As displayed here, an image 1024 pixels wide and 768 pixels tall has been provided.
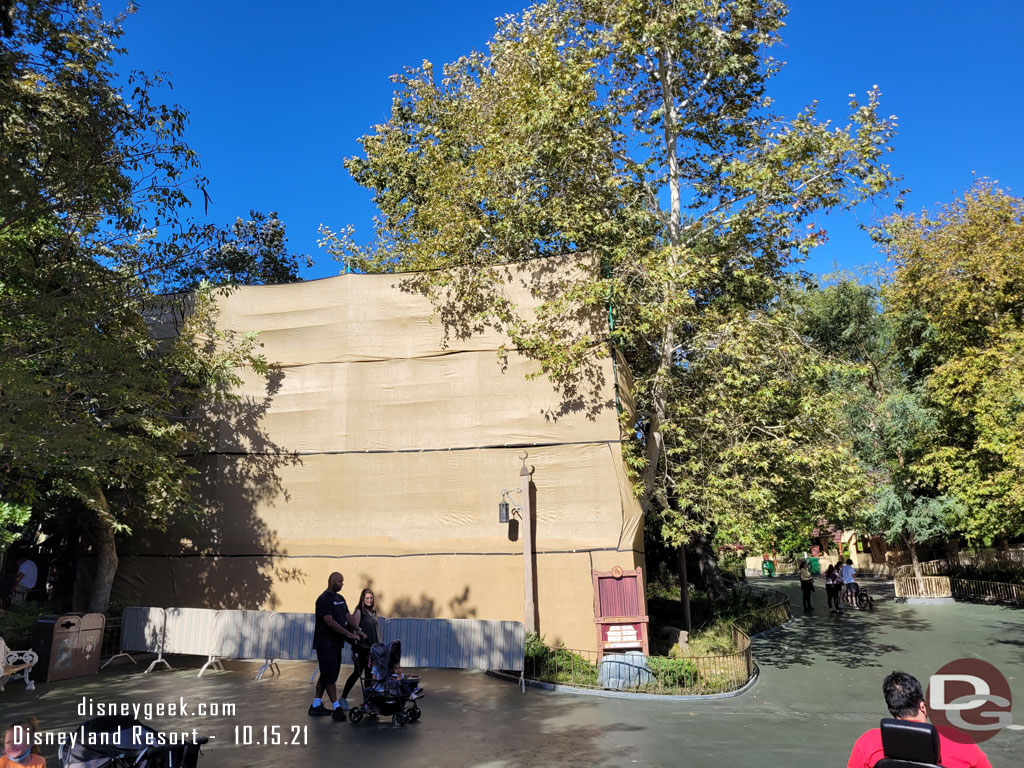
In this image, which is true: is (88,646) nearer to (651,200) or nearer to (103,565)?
(103,565)

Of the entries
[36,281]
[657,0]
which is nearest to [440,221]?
[657,0]

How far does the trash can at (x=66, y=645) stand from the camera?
1121 centimetres

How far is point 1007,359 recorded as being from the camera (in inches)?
840

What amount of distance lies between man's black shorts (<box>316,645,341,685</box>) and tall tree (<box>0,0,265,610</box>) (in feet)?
18.5

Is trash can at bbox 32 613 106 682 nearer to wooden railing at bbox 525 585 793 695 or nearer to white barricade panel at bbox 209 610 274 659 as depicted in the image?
white barricade panel at bbox 209 610 274 659

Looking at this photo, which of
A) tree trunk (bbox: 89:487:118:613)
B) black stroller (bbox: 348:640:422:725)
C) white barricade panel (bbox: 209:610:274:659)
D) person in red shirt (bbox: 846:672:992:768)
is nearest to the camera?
person in red shirt (bbox: 846:672:992:768)

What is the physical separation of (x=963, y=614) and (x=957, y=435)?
743cm

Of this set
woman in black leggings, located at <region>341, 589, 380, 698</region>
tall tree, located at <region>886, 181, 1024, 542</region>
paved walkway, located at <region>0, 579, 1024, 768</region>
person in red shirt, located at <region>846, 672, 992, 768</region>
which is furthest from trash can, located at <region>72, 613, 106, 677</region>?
tall tree, located at <region>886, 181, 1024, 542</region>

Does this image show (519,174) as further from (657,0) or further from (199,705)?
(199,705)

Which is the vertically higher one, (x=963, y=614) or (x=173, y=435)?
(x=173, y=435)

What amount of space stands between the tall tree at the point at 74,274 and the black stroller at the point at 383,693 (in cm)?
624

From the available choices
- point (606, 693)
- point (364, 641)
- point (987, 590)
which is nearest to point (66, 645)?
point (364, 641)

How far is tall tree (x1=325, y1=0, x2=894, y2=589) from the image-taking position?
15.1 m

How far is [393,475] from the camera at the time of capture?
15.7 m
